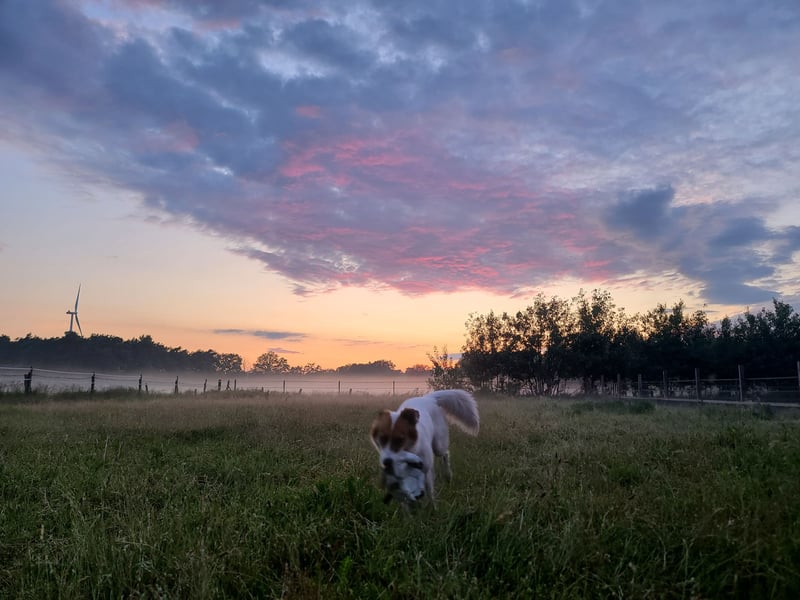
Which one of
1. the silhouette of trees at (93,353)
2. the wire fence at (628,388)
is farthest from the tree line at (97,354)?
the wire fence at (628,388)

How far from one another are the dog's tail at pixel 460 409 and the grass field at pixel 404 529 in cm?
63

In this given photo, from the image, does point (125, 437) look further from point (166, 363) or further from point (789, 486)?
point (166, 363)

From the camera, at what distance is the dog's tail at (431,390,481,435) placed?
A: 8188 mm

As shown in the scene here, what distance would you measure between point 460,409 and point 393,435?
3.42 metres

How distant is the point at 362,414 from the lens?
16328 millimetres

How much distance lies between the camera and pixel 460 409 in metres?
8.20

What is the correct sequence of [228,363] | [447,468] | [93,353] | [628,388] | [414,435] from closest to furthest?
[414,435] → [447,468] → [628,388] → [93,353] → [228,363]

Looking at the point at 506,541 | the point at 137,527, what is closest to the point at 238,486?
the point at 137,527

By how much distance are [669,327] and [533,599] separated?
219ft

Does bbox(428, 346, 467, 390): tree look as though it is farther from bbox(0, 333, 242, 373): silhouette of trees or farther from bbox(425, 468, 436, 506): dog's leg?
bbox(0, 333, 242, 373): silhouette of trees

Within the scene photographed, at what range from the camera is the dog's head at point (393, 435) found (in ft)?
16.2

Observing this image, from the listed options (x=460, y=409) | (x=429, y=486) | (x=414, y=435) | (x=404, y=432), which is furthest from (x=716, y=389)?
(x=404, y=432)

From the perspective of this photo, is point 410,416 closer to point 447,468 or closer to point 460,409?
point 447,468

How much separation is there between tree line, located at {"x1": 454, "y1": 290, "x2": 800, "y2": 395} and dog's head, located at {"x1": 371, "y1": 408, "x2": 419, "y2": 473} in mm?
44414
